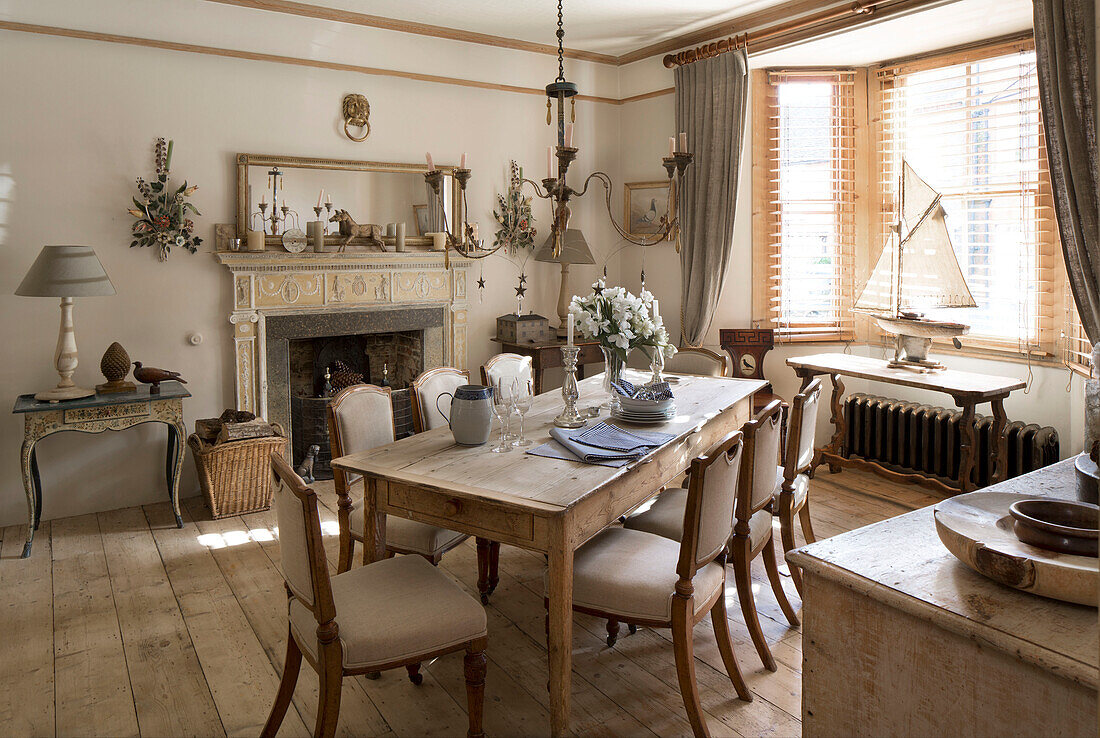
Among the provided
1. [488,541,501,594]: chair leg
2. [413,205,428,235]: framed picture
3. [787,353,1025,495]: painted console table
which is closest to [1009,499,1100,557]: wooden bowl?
[488,541,501,594]: chair leg

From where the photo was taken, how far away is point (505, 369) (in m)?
4.13

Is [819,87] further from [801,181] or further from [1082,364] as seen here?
[1082,364]

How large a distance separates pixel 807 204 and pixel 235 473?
12.9 ft

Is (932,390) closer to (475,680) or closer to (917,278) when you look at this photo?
(917,278)

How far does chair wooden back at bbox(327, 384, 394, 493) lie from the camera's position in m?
3.01

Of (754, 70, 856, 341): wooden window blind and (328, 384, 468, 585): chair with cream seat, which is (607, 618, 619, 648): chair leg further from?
(754, 70, 856, 341): wooden window blind

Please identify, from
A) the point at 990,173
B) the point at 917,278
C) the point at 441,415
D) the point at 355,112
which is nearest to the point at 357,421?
the point at 441,415

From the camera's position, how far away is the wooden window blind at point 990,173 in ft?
14.5

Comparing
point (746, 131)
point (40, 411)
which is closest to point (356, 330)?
point (40, 411)

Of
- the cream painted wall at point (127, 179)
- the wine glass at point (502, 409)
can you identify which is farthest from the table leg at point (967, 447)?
the cream painted wall at point (127, 179)

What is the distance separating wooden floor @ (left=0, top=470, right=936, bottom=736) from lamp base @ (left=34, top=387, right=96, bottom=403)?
714 mm

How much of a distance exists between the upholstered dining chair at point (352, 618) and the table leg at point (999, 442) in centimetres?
317

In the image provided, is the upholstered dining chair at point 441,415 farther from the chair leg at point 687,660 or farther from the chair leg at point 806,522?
the chair leg at point 806,522

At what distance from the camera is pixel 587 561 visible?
2.46m
